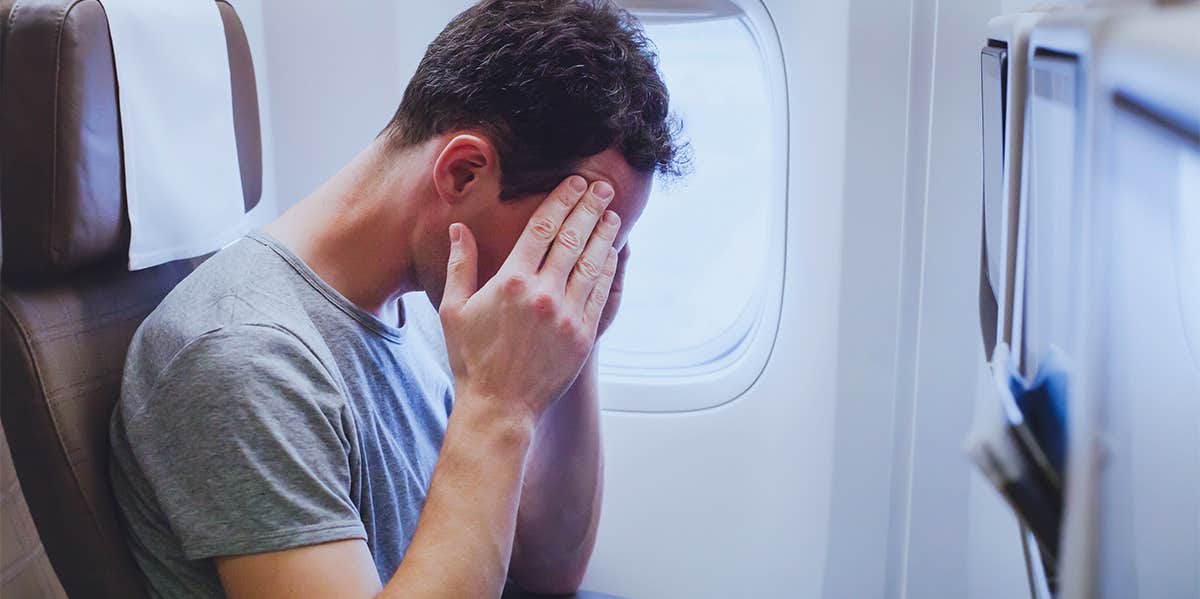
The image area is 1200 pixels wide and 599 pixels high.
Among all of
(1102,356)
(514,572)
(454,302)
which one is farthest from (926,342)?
(1102,356)

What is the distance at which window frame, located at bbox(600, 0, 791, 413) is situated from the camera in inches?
68.6

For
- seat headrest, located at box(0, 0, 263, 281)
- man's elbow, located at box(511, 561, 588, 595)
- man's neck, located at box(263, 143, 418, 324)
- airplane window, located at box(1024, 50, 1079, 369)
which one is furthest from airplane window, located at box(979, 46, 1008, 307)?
seat headrest, located at box(0, 0, 263, 281)

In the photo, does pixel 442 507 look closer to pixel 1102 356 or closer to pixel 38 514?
pixel 38 514

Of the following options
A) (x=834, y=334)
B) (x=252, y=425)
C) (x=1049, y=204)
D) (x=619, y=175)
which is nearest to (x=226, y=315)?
(x=252, y=425)

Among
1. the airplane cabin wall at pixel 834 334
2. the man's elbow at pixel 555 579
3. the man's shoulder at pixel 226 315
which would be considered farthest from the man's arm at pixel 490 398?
the airplane cabin wall at pixel 834 334

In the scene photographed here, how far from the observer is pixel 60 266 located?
1068mm

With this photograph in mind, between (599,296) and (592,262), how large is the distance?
0.05 meters

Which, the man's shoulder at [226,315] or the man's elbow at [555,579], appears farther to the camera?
the man's elbow at [555,579]

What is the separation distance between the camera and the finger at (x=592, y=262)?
1.13 metres

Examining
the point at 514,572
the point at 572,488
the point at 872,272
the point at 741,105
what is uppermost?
the point at 741,105

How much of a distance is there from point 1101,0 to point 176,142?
1067mm

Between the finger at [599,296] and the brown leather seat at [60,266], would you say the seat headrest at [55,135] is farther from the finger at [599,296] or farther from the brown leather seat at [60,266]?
the finger at [599,296]

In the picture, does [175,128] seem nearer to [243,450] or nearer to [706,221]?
[243,450]

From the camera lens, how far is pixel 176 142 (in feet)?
3.99
